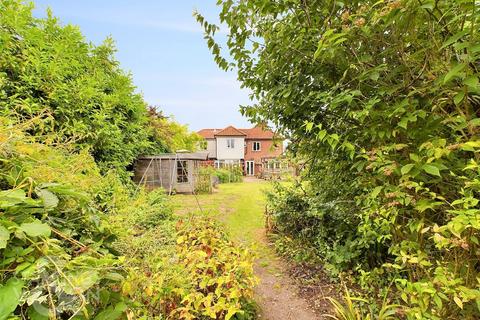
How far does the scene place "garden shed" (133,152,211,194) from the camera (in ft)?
36.3

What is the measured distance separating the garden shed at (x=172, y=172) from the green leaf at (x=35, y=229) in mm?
9344

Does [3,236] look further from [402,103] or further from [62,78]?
[62,78]

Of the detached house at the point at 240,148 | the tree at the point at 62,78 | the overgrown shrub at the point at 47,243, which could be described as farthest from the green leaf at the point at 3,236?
the detached house at the point at 240,148

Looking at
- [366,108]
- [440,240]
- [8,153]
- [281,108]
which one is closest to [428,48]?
[366,108]

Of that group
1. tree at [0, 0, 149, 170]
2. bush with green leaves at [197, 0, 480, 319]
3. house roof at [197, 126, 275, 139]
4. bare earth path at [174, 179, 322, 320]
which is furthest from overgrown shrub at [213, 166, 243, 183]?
bush with green leaves at [197, 0, 480, 319]

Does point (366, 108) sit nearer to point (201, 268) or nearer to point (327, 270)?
point (201, 268)

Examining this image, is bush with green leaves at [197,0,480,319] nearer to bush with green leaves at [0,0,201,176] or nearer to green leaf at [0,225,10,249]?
green leaf at [0,225,10,249]

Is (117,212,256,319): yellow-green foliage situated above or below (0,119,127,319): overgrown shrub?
below

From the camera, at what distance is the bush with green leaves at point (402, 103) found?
150 cm

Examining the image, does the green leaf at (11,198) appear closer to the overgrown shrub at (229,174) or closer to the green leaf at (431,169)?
the green leaf at (431,169)

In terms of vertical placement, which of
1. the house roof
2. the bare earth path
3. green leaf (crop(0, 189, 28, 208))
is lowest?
the bare earth path

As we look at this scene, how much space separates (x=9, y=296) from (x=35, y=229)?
221 mm

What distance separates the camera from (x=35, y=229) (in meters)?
0.93

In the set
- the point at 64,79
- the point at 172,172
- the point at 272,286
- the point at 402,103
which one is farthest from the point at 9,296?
the point at 172,172
